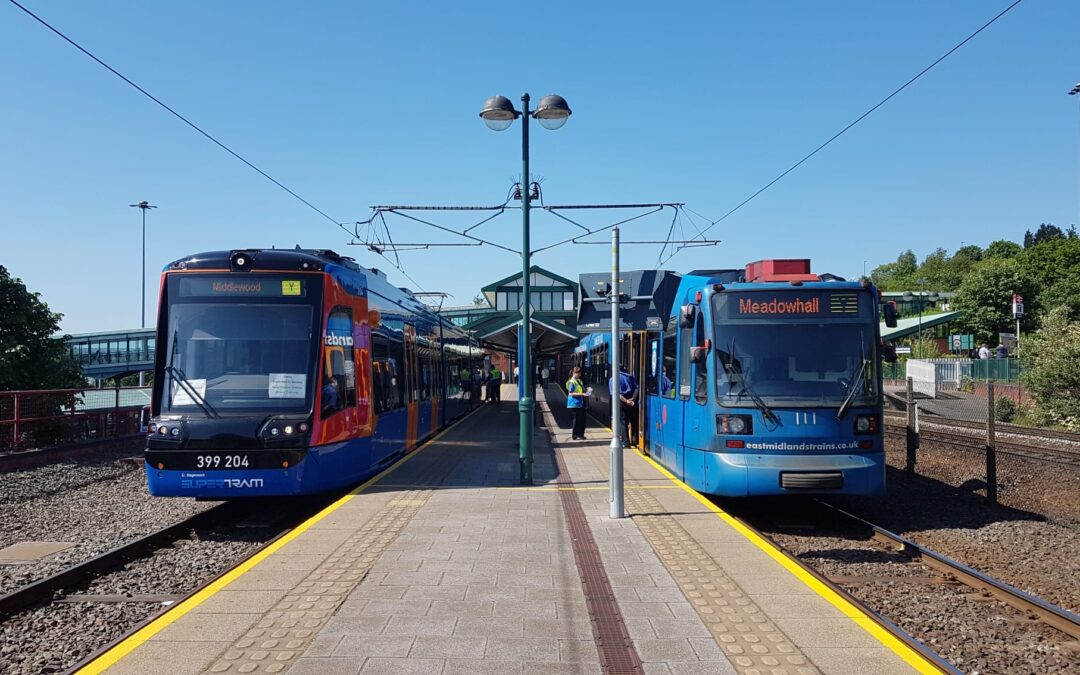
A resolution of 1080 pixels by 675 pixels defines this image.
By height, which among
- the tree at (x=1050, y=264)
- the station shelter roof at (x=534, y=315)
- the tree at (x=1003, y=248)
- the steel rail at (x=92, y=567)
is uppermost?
the tree at (x=1003, y=248)

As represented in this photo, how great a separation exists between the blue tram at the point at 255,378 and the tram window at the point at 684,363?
443 centimetres

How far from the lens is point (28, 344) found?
1973cm

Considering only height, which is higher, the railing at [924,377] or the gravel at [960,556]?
the railing at [924,377]

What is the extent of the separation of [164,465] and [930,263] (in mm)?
169926

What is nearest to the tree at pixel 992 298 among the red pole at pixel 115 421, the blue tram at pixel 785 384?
the blue tram at pixel 785 384

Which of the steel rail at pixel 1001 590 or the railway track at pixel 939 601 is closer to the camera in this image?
the railway track at pixel 939 601

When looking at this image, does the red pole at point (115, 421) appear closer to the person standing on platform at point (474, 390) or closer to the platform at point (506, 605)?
the platform at point (506, 605)

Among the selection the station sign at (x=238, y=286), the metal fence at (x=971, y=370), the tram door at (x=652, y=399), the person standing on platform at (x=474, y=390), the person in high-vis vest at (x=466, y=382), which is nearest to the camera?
the station sign at (x=238, y=286)

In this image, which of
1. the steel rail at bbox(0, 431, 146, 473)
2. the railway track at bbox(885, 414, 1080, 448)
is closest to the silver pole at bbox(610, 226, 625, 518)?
the steel rail at bbox(0, 431, 146, 473)

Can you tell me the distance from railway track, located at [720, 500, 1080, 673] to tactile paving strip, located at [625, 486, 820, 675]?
82cm

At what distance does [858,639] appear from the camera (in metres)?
5.33

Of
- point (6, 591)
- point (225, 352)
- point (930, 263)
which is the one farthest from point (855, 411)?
point (930, 263)

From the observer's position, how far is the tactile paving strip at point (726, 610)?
16.2 ft

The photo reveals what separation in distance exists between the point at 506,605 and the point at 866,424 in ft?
19.3
